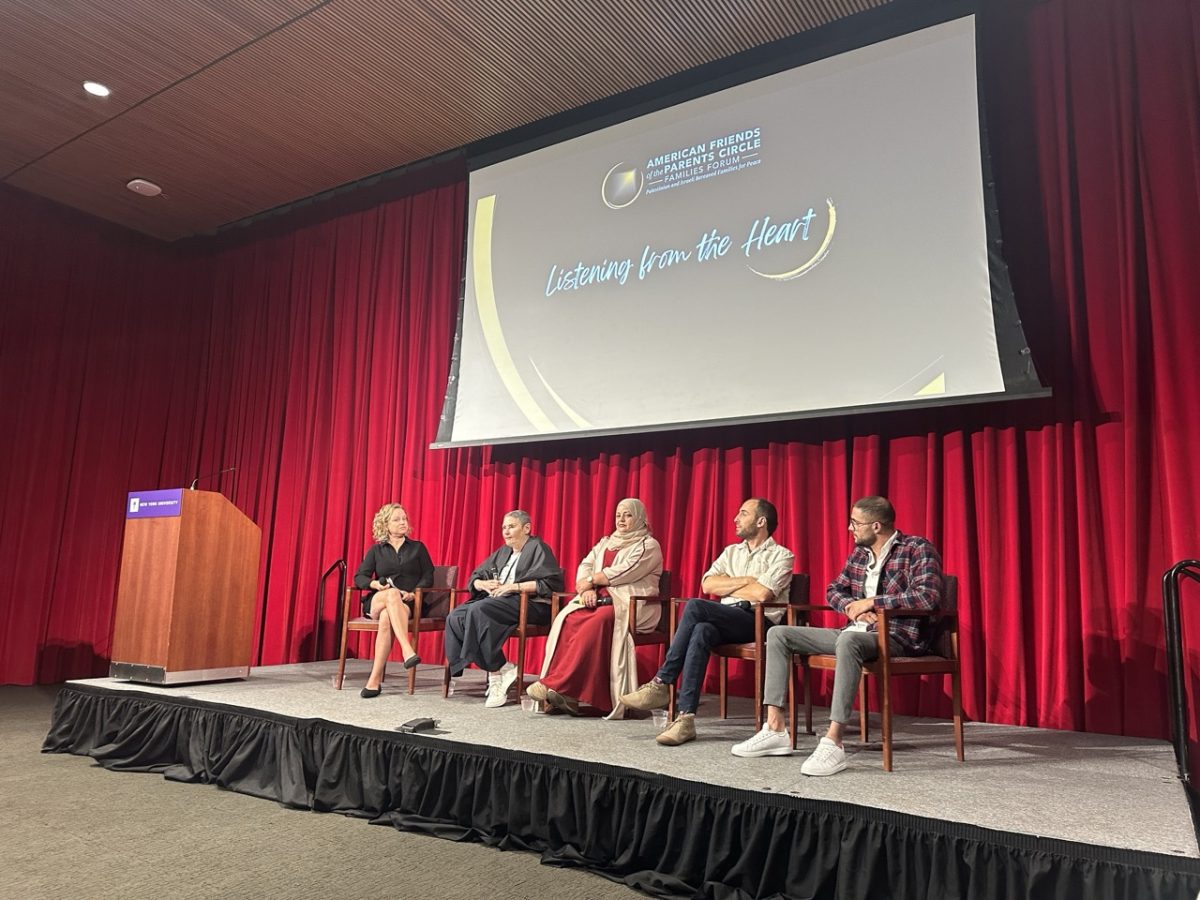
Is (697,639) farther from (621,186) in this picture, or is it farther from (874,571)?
(621,186)

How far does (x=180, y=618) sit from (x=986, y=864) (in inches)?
135

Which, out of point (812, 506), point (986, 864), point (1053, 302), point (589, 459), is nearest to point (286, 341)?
point (589, 459)

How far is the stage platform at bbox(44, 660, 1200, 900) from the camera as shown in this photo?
2.02 metres

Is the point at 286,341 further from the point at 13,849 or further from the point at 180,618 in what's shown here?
the point at 13,849

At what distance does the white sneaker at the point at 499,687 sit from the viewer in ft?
12.2

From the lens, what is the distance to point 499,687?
373cm

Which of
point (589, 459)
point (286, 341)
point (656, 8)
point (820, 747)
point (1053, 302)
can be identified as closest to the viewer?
point (820, 747)

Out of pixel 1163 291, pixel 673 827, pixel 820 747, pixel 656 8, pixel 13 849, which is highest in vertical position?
pixel 656 8

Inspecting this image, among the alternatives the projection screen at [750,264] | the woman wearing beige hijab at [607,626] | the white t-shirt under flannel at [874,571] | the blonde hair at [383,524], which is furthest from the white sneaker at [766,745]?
the blonde hair at [383,524]

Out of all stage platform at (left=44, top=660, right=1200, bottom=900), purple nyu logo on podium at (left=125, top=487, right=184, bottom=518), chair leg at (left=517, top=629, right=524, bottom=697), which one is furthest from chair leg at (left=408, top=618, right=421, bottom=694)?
purple nyu logo on podium at (left=125, top=487, right=184, bottom=518)

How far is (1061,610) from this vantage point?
3467 mm

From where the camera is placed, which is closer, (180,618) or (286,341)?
(180,618)

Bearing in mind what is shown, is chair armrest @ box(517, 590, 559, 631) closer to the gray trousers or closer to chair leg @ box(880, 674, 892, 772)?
the gray trousers

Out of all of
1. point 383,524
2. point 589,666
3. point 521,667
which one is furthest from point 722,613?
point 383,524
